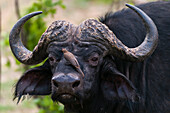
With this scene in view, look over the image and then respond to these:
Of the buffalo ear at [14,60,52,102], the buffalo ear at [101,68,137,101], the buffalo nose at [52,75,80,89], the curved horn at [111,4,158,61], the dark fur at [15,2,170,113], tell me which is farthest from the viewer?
the buffalo ear at [14,60,52,102]

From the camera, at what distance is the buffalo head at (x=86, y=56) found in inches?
150

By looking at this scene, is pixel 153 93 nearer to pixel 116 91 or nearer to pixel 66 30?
pixel 116 91

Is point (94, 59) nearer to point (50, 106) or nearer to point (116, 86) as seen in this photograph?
point (116, 86)

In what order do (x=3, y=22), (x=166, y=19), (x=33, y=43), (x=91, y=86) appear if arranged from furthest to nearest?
(x=3, y=22) < (x=33, y=43) < (x=166, y=19) < (x=91, y=86)

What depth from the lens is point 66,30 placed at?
4.13 metres

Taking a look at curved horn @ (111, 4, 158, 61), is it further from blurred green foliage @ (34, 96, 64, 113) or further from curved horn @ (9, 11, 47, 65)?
blurred green foliage @ (34, 96, 64, 113)

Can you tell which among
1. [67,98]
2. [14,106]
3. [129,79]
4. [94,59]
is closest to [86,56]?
[94,59]

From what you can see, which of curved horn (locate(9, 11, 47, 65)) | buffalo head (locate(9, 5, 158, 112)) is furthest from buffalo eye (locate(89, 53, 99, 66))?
curved horn (locate(9, 11, 47, 65))

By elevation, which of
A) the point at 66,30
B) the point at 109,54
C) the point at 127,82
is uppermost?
the point at 66,30

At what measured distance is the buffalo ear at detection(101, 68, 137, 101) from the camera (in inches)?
163

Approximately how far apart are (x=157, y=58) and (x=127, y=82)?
625mm

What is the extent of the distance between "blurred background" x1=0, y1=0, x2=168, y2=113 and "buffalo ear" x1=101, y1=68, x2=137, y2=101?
1.05 metres

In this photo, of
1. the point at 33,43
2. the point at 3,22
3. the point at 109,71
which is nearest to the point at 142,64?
the point at 109,71

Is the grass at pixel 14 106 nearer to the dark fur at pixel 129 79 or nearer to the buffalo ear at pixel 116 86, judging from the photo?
the dark fur at pixel 129 79
